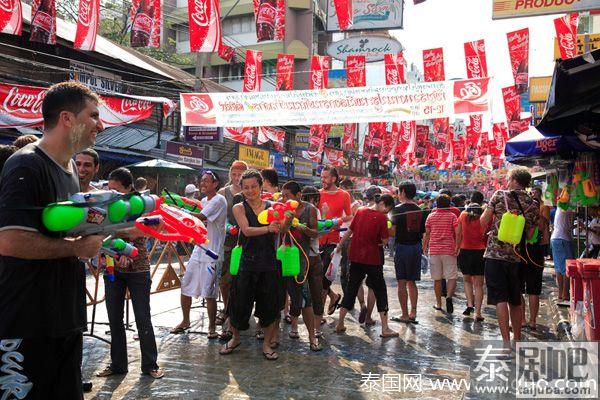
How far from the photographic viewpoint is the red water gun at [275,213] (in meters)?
5.05

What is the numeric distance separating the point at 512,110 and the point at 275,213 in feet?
53.6

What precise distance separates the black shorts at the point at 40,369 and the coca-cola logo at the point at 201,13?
11.5m

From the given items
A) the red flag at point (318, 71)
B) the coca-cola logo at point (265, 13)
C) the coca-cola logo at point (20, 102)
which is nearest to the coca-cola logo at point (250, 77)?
the red flag at point (318, 71)

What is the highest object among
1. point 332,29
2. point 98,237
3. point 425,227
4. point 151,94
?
Answer: point 332,29

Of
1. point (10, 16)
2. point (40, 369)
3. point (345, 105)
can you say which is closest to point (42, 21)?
point (10, 16)

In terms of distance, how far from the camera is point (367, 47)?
18.0m

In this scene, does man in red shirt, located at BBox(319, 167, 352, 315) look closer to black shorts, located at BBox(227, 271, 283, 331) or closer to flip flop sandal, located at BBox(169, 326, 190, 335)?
black shorts, located at BBox(227, 271, 283, 331)

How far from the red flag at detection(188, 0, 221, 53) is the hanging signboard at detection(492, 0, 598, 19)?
7618 mm

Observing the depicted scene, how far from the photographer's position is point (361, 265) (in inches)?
251

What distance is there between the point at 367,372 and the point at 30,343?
3501 millimetres

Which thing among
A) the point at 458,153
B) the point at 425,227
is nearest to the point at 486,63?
the point at 425,227

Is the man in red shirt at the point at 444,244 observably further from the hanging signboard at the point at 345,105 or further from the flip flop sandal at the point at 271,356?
the flip flop sandal at the point at 271,356

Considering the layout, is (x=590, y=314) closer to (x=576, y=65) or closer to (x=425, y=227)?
(x=576, y=65)

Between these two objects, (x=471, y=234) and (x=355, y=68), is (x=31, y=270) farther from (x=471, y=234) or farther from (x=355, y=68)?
(x=355, y=68)
